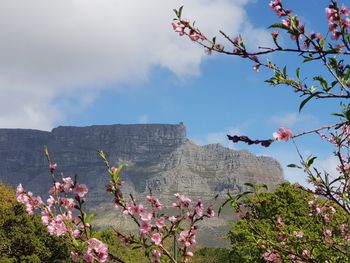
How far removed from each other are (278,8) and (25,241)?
27.9 meters

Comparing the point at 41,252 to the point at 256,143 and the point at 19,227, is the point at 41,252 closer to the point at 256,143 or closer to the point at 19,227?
the point at 19,227

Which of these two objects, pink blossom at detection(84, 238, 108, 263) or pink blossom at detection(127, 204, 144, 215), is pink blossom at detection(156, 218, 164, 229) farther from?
pink blossom at detection(84, 238, 108, 263)

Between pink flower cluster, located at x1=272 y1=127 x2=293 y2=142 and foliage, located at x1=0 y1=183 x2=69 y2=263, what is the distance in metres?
26.4

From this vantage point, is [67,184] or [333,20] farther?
[67,184]

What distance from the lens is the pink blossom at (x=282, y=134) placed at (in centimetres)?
351

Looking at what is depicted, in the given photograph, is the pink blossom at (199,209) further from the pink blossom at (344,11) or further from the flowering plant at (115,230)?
the pink blossom at (344,11)

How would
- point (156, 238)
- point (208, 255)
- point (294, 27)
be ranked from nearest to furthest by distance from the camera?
1. point (294, 27)
2. point (156, 238)
3. point (208, 255)

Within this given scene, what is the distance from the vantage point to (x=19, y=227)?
96.5ft

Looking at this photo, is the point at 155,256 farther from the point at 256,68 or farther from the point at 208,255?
the point at 208,255

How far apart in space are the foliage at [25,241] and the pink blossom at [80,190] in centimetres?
2497

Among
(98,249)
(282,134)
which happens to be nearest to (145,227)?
(98,249)

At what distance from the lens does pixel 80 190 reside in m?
4.41

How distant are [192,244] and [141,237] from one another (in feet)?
2.87

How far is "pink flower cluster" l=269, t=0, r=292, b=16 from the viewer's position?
3.68m
